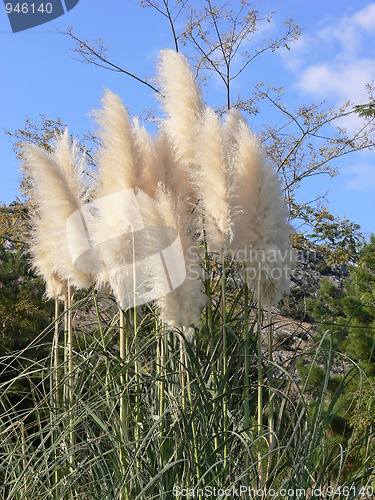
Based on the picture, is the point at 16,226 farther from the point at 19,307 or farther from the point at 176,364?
the point at 176,364

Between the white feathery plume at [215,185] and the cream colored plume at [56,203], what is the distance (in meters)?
0.69

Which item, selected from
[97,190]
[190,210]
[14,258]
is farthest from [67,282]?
[14,258]

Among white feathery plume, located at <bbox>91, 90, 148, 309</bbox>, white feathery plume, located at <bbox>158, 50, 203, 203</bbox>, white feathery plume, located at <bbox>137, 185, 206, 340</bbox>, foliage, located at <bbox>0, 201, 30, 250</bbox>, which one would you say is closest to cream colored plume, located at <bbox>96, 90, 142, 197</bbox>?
white feathery plume, located at <bbox>91, 90, 148, 309</bbox>

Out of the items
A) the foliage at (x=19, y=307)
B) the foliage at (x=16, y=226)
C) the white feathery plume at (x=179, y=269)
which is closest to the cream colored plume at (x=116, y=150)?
the white feathery plume at (x=179, y=269)

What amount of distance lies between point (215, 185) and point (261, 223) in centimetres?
27

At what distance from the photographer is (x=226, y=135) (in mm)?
2730

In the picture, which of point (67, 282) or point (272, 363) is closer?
point (272, 363)

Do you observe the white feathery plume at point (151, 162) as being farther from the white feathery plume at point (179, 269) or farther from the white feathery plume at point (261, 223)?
the white feathery plume at point (261, 223)

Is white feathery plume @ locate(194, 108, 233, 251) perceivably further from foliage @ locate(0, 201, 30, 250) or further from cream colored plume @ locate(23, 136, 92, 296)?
foliage @ locate(0, 201, 30, 250)

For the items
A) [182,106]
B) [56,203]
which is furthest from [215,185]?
[56,203]

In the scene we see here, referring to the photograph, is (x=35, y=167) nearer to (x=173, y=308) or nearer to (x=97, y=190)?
(x=97, y=190)

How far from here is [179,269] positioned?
236 centimetres

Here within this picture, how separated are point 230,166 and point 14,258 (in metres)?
5.81

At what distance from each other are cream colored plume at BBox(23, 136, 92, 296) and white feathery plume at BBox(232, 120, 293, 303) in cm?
83
